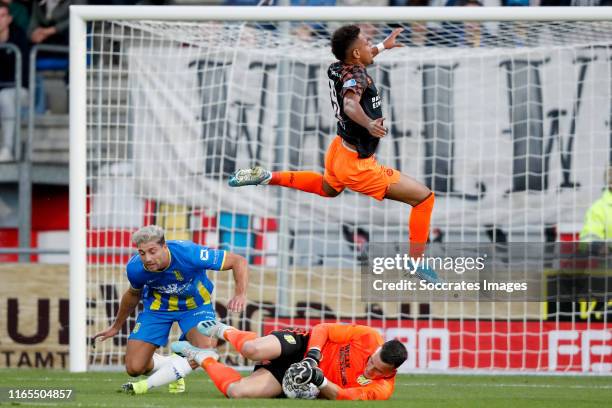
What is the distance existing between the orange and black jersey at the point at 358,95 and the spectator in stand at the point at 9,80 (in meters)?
6.48

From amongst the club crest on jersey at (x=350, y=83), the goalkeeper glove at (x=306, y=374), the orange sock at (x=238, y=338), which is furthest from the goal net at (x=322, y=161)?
the goalkeeper glove at (x=306, y=374)

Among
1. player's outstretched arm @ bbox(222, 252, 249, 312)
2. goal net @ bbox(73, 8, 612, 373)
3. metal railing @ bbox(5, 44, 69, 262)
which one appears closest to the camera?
player's outstretched arm @ bbox(222, 252, 249, 312)

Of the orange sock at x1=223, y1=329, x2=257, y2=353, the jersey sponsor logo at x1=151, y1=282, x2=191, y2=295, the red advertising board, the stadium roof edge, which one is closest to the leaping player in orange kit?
the jersey sponsor logo at x1=151, y1=282, x2=191, y2=295

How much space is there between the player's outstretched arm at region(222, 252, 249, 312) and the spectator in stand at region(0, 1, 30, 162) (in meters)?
6.13

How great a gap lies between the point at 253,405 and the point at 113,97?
220 inches

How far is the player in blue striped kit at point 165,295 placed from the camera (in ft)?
29.2

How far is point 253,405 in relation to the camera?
25.3 feet

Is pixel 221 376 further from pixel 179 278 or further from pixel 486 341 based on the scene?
pixel 486 341

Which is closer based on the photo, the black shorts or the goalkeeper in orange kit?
the goalkeeper in orange kit

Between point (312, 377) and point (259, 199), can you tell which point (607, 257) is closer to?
point (259, 199)

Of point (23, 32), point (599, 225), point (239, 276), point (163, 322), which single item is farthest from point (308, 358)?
point (23, 32)

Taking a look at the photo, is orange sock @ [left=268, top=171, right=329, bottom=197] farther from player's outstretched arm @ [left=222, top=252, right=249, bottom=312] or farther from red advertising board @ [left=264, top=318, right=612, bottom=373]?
red advertising board @ [left=264, top=318, right=612, bottom=373]

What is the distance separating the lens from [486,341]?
12.4 m

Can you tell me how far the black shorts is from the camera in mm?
8453
